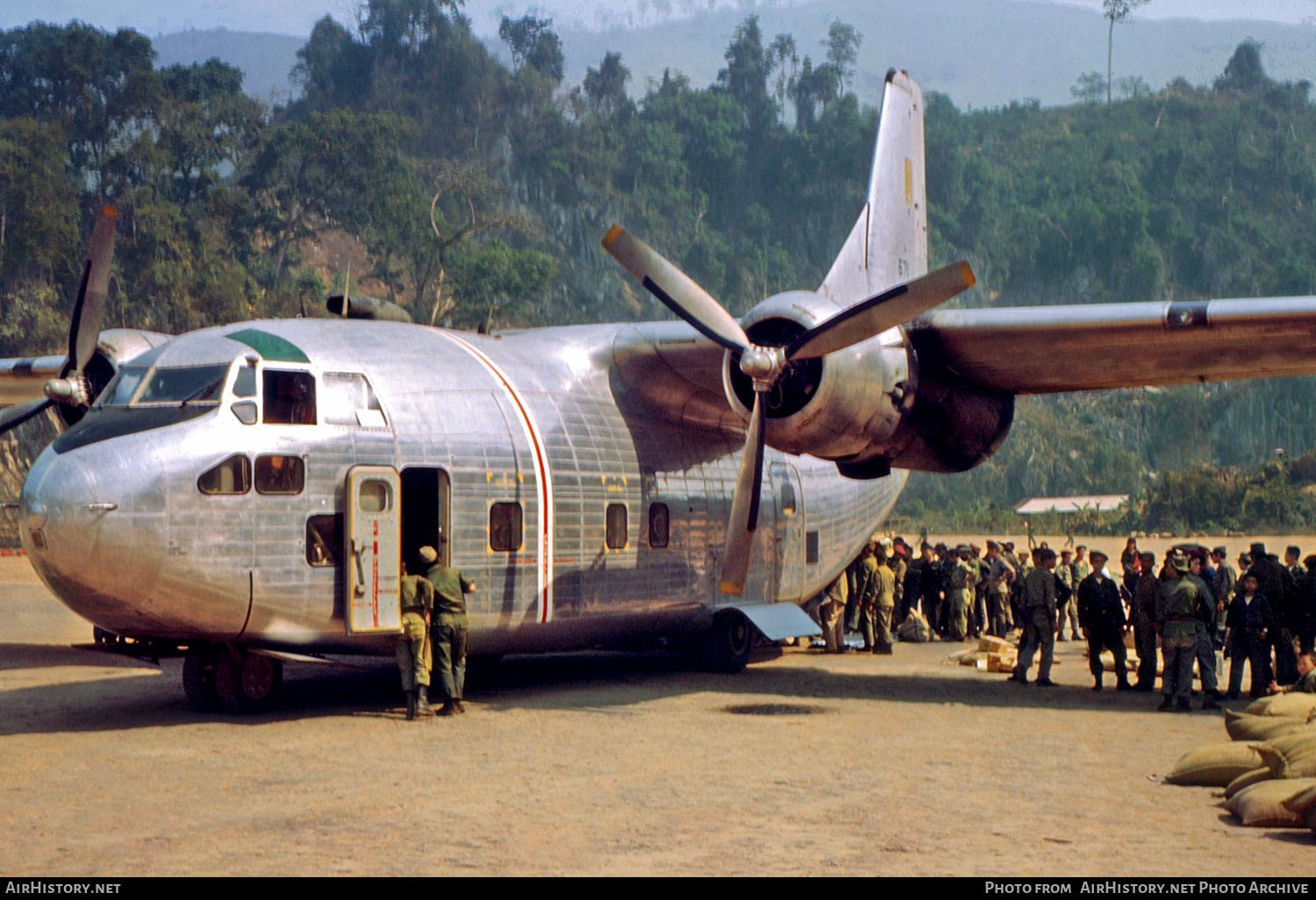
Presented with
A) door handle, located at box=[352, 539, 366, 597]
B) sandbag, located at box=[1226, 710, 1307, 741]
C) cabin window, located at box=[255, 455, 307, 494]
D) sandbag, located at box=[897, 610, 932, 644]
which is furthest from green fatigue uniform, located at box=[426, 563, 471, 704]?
sandbag, located at box=[897, 610, 932, 644]

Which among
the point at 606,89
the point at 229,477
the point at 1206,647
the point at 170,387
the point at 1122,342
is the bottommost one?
the point at 1206,647

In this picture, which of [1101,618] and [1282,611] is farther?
[1101,618]

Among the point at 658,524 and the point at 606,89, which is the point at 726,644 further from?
the point at 606,89

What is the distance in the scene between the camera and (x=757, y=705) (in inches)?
560

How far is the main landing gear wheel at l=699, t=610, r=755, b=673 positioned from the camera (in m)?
16.8

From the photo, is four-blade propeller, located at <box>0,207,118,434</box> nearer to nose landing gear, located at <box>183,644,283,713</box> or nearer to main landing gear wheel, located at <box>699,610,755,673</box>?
nose landing gear, located at <box>183,644,283,713</box>

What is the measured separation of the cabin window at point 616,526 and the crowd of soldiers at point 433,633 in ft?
7.14

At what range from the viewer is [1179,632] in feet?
45.1

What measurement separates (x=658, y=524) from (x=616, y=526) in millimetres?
835

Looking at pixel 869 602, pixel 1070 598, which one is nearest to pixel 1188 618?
pixel 869 602

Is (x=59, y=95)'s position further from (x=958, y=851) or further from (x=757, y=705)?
(x=958, y=851)

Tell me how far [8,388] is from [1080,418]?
219ft

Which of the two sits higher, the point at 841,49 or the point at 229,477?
the point at 841,49

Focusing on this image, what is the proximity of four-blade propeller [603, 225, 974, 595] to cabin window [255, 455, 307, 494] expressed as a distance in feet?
13.0
